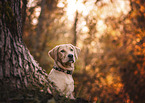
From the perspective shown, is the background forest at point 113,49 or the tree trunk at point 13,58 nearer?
the tree trunk at point 13,58

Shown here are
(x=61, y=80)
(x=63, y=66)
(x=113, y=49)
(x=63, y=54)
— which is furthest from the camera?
(x=113, y=49)

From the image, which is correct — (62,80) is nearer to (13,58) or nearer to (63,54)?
(63,54)

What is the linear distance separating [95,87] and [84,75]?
1.10 m

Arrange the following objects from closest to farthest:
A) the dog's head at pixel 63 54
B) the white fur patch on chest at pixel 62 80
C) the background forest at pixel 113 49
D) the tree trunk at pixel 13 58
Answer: the tree trunk at pixel 13 58 → the white fur patch on chest at pixel 62 80 → the dog's head at pixel 63 54 → the background forest at pixel 113 49

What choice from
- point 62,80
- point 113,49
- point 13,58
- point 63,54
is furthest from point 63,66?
point 113,49

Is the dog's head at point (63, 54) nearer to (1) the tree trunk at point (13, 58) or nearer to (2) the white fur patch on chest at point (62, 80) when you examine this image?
(2) the white fur patch on chest at point (62, 80)

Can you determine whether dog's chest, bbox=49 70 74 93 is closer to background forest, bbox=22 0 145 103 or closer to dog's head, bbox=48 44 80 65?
dog's head, bbox=48 44 80 65

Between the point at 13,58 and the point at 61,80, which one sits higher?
the point at 13,58

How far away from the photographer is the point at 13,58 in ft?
8.14

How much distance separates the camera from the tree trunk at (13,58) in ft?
7.65

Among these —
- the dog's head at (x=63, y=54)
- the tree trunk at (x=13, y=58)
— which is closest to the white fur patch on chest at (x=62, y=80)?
the dog's head at (x=63, y=54)

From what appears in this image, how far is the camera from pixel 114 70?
405 inches

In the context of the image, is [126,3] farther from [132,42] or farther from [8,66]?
[8,66]

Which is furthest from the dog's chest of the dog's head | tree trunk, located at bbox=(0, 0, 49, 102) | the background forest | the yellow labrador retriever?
the background forest
